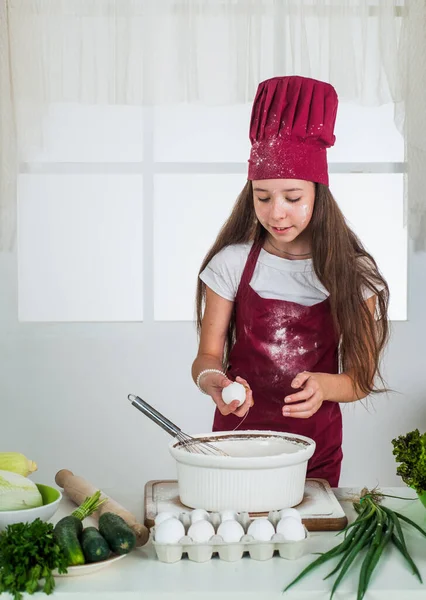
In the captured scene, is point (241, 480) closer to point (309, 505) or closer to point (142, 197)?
point (309, 505)

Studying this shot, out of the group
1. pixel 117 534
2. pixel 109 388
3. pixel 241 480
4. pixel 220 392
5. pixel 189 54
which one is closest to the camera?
pixel 117 534

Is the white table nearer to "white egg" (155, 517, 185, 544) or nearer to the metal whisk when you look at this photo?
"white egg" (155, 517, 185, 544)

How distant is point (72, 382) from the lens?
3.70 m

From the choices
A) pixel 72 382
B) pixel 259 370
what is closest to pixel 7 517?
pixel 259 370

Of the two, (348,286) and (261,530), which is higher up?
(348,286)

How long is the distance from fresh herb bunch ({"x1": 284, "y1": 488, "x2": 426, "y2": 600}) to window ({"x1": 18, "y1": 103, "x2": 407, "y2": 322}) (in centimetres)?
237

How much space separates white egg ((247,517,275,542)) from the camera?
1.31 metres

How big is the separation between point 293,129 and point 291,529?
1.02 meters

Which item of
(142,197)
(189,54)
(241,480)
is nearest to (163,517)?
(241,480)

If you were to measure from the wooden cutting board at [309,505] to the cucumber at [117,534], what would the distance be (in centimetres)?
13

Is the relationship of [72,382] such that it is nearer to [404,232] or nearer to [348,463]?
[348,463]

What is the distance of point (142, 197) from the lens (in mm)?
3715

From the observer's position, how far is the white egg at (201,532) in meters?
1.30

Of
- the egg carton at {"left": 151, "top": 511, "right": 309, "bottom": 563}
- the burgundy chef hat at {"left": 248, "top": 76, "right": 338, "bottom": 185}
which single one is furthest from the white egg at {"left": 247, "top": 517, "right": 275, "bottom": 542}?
the burgundy chef hat at {"left": 248, "top": 76, "right": 338, "bottom": 185}
